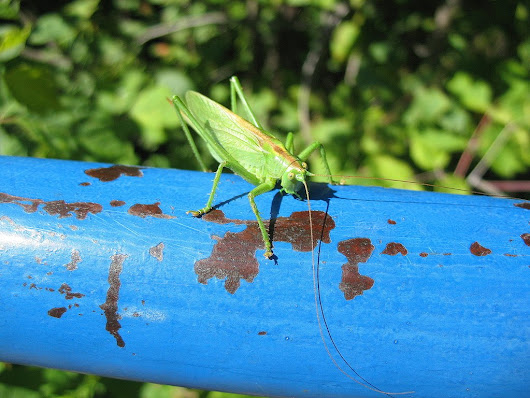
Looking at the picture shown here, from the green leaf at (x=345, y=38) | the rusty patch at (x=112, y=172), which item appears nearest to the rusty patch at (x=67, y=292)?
the rusty patch at (x=112, y=172)

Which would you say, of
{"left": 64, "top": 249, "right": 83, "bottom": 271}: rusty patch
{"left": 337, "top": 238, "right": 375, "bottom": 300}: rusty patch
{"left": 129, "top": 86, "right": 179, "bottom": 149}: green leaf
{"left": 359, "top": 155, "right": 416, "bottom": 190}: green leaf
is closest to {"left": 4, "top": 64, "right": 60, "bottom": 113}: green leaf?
{"left": 129, "top": 86, "right": 179, "bottom": 149}: green leaf

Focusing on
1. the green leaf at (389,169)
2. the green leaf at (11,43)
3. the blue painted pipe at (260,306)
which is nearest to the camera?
the blue painted pipe at (260,306)

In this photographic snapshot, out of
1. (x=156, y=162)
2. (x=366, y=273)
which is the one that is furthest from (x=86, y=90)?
(x=366, y=273)

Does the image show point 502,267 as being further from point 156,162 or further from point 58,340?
point 156,162

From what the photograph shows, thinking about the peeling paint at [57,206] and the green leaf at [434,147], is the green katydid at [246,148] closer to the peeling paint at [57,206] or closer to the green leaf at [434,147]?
the peeling paint at [57,206]

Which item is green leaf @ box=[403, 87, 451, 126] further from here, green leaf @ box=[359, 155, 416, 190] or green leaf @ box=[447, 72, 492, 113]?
green leaf @ box=[359, 155, 416, 190]

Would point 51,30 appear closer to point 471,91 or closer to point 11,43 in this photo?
point 11,43
